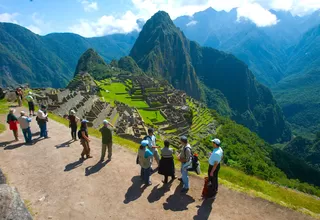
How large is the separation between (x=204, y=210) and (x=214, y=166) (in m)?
1.62

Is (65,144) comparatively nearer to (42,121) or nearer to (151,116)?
(42,121)

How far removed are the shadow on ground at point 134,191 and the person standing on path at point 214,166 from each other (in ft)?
8.82

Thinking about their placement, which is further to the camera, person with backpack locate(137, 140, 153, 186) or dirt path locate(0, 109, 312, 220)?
person with backpack locate(137, 140, 153, 186)

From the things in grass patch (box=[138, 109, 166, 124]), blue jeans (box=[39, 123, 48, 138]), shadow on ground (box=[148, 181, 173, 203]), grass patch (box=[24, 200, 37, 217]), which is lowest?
grass patch (box=[138, 109, 166, 124])

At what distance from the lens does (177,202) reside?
9.21 metres

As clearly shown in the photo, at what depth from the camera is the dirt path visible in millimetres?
8656

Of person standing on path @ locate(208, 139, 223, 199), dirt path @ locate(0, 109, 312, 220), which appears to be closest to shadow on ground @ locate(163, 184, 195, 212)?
dirt path @ locate(0, 109, 312, 220)

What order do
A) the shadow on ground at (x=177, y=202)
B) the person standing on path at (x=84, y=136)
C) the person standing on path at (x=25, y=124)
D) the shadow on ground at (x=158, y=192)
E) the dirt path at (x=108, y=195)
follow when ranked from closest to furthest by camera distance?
the dirt path at (x=108, y=195)
the shadow on ground at (x=177, y=202)
the shadow on ground at (x=158, y=192)
the person standing on path at (x=84, y=136)
the person standing on path at (x=25, y=124)

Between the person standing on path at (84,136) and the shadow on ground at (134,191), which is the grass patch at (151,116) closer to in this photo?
the person standing on path at (84,136)

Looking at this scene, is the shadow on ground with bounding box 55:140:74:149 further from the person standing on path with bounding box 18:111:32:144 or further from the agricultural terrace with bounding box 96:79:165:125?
the agricultural terrace with bounding box 96:79:165:125

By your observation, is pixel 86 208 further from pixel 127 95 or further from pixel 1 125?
pixel 127 95

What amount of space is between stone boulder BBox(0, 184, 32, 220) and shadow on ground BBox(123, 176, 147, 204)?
3996 mm

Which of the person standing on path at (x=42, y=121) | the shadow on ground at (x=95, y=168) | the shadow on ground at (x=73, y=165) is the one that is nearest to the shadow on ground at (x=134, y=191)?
the shadow on ground at (x=95, y=168)

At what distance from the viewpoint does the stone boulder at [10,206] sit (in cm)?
563
